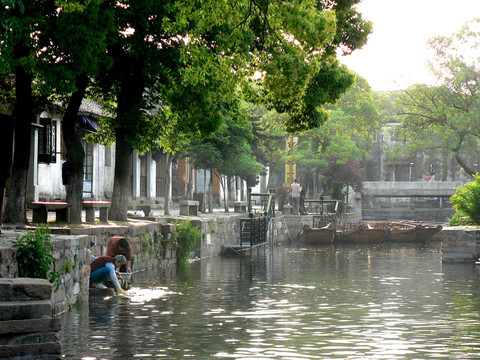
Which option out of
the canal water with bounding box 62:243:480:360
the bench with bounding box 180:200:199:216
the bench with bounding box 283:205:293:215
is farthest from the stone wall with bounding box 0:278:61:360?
the bench with bounding box 283:205:293:215

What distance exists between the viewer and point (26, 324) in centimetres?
952

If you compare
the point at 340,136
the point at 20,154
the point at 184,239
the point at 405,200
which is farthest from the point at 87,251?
the point at 405,200

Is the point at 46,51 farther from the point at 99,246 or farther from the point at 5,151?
the point at 99,246

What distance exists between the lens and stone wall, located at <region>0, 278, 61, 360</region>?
9.41 metres

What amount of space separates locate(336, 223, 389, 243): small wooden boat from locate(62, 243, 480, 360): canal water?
18.9 m

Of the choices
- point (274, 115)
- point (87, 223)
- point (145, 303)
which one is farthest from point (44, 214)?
point (274, 115)

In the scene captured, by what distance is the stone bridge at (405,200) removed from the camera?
68.4 meters

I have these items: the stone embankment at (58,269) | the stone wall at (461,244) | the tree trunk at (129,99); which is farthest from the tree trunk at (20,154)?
the stone wall at (461,244)

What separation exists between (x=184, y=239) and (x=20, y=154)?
30.6 ft

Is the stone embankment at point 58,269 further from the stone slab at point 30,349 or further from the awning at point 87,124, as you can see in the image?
the awning at point 87,124

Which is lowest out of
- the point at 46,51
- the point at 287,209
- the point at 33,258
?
the point at 33,258

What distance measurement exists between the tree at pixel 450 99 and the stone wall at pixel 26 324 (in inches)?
1504

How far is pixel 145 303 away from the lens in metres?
16.5

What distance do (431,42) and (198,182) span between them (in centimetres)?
1798
